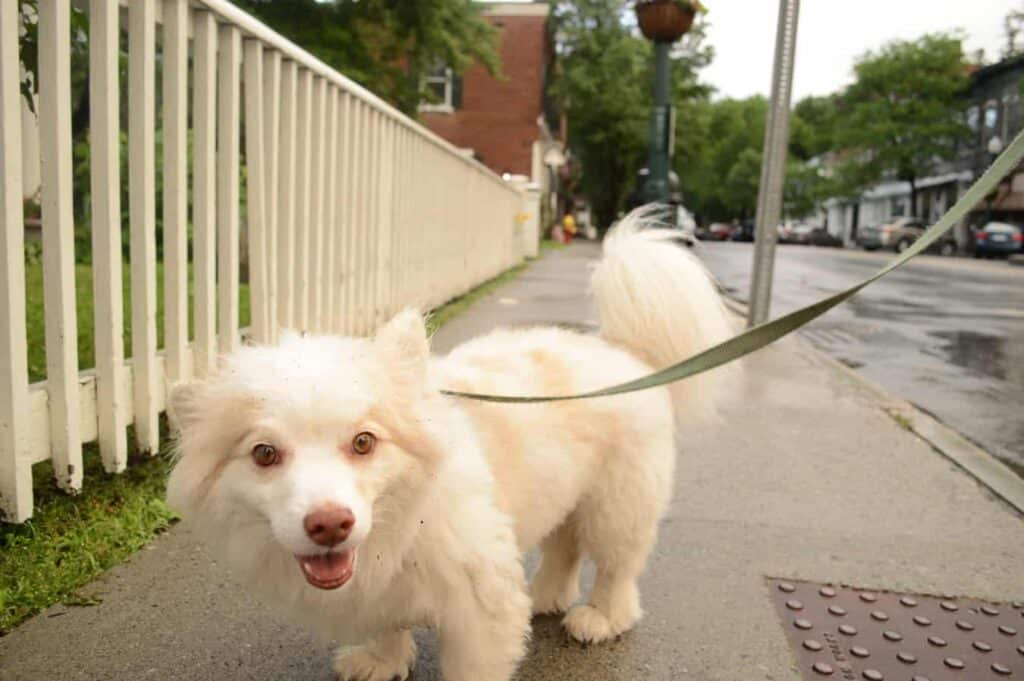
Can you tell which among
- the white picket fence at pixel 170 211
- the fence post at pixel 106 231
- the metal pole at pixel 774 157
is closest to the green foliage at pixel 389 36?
the white picket fence at pixel 170 211

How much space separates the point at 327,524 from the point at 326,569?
15cm

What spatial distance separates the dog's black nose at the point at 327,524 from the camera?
5.64 feet

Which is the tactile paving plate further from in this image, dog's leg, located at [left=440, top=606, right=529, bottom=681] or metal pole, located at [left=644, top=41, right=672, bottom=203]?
metal pole, located at [left=644, top=41, right=672, bottom=203]

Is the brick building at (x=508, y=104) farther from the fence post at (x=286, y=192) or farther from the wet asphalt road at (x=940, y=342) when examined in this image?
the fence post at (x=286, y=192)

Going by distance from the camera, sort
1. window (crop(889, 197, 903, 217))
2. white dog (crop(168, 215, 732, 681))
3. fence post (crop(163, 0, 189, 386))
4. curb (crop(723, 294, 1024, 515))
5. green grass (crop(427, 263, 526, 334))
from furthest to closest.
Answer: window (crop(889, 197, 903, 217)) → green grass (crop(427, 263, 526, 334)) → curb (crop(723, 294, 1024, 515)) → fence post (crop(163, 0, 189, 386)) → white dog (crop(168, 215, 732, 681))

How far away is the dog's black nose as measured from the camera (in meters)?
1.72

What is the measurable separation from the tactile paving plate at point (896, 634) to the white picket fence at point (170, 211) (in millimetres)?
2094

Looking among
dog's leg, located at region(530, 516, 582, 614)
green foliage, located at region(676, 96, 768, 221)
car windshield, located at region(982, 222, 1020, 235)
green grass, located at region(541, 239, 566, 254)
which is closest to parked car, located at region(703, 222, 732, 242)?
green foliage, located at region(676, 96, 768, 221)

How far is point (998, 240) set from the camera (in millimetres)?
37562

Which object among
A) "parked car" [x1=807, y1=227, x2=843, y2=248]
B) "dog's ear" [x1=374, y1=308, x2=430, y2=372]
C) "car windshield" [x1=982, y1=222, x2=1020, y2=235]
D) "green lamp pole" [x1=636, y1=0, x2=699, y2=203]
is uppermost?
"green lamp pole" [x1=636, y1=0, x2=699, y2=203]

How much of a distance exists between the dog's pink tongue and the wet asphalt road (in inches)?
172

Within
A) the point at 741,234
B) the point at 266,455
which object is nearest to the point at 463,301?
the point at 266,455

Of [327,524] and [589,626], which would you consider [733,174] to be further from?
[327,524]

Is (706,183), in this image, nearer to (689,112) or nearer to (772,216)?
(689,112)
